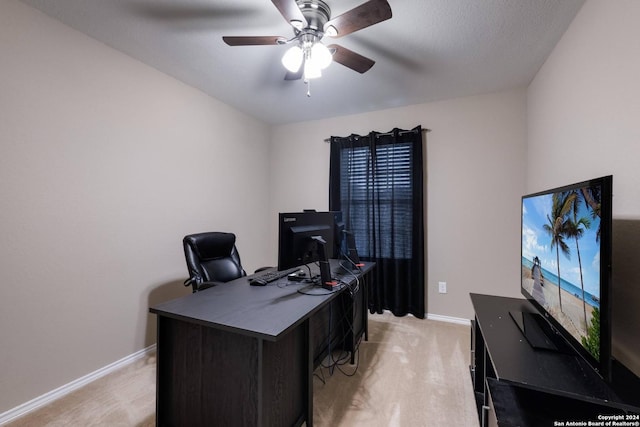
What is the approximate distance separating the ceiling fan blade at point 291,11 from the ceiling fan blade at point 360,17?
17 cm

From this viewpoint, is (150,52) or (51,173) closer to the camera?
(51,173)

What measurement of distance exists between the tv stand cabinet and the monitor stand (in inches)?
1.2

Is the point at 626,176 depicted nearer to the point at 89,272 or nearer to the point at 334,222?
the point at 334,222

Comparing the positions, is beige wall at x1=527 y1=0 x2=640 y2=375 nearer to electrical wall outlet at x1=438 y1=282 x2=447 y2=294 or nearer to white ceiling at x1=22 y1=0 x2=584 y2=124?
white ceiling at x1=22 y1=0 x2=584 y2=124

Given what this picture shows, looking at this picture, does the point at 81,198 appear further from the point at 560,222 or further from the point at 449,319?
the point at 449,319

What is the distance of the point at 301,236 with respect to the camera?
1.67m

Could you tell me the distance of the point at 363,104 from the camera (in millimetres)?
3107

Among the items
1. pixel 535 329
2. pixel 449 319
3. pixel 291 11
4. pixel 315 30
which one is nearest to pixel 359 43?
pixel 315 30

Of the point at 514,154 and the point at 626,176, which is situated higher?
the point at 514,154

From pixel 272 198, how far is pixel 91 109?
7.48 ft

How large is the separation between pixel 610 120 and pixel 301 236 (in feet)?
5.70

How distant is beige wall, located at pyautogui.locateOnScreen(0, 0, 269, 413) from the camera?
1.61m

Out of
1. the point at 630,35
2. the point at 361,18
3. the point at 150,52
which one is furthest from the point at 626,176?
the point at 150,52

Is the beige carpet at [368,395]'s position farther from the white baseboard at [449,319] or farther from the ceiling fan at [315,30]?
the ceiling fan at [315,30]
